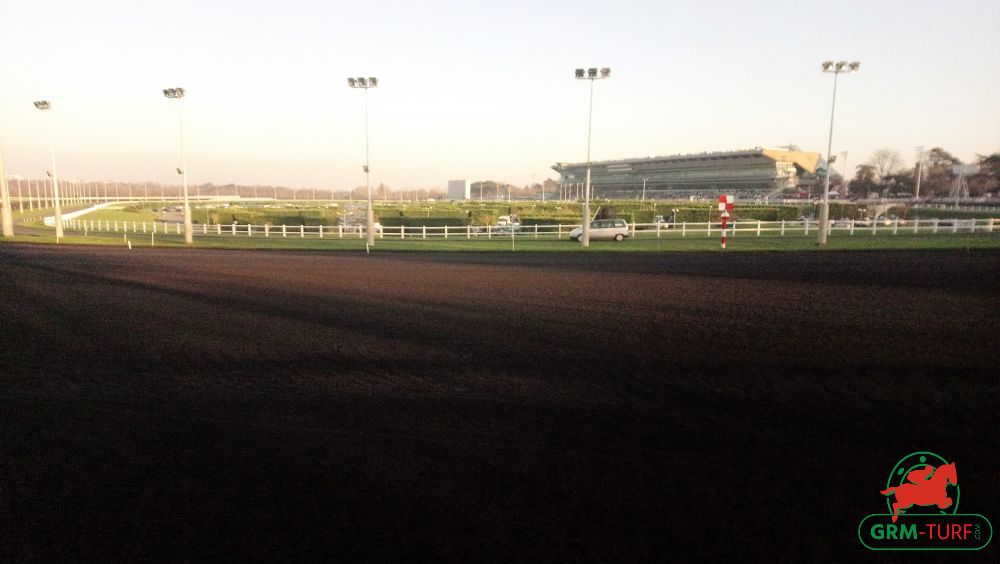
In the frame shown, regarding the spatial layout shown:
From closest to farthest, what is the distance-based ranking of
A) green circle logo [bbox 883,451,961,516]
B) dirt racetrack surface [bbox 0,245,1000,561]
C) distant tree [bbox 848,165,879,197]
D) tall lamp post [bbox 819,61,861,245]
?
dirt racetrack surface [bbox 0,245,1000,561] → green circle logo [bbox 883,451,961,516] → tall lamp post [bbox 819,61,861,245] → distant tree [bbox 848,165,879,197]

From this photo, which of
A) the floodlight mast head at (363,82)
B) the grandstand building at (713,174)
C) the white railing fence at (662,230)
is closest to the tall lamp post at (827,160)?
the white railing fence at (662,230)

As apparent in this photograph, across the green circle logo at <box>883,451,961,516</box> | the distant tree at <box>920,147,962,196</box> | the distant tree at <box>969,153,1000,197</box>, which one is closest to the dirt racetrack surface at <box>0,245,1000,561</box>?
the green circle logo at <box>883,451,961,516</box>

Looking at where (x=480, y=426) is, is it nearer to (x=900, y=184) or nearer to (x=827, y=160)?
(x=827, y=160)

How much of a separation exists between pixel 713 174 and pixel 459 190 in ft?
197

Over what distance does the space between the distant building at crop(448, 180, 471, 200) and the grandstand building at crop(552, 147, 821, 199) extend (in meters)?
43.5

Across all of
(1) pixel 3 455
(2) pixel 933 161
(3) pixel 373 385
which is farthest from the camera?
(2) pixel 933 161

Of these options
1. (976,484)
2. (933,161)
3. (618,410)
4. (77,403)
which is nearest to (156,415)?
(77,403)

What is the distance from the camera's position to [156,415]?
20.0 ft

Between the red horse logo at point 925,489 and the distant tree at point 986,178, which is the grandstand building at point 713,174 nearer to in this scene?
the distant tree at point 986,178

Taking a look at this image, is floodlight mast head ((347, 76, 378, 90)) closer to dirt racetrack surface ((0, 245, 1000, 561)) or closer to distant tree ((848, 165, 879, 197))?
dirt racetrack surface ((0, 245, 1000, 561))

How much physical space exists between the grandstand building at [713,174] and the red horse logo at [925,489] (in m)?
129

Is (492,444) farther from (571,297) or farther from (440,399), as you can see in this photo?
(571,297)

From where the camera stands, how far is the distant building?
126375 millimetres

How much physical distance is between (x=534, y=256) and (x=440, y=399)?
21649 mm
